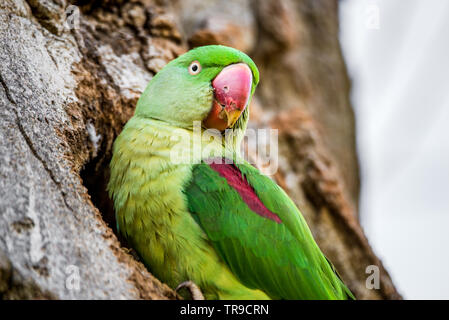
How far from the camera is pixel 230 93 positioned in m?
2.81

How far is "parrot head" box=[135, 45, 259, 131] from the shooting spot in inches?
111

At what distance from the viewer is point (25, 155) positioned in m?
2.16

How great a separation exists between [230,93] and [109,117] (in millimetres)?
867

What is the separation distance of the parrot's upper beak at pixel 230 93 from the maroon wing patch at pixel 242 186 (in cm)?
29

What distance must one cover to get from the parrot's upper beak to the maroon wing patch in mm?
289

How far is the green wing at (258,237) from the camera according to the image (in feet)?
7.80
